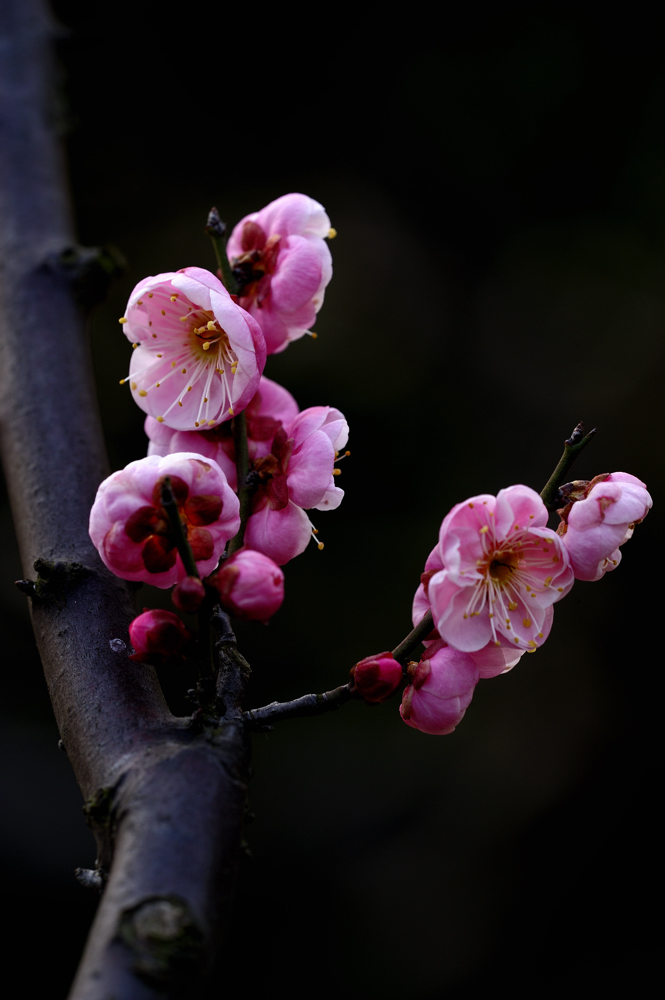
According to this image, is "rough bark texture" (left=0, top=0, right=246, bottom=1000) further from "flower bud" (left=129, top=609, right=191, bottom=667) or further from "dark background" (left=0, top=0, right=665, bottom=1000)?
"dark background" (left=0, top=0, right=665, bottom=1000)

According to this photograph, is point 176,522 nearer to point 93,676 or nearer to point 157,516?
point 157,516

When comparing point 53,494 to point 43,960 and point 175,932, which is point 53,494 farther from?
point 43,960

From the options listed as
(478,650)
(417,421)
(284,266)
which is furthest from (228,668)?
(417,421)

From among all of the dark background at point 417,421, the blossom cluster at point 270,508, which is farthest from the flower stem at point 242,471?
the dark background at point 417,421

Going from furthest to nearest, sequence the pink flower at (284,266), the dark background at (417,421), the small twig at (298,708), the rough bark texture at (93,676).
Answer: the dark background at (417,421), the pink flower at (284,266), the small twig at (298,708), the rough bark texture at (93,676)

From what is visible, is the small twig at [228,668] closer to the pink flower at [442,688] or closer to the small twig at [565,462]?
the pink flower at [442,688]
